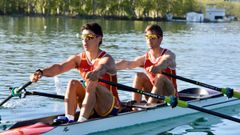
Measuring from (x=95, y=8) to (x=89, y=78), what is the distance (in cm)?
12035

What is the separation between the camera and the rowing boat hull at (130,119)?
914 centimetres

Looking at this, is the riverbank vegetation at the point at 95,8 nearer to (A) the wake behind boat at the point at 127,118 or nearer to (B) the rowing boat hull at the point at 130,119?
(A) the wake behind boat at the point at 127,118

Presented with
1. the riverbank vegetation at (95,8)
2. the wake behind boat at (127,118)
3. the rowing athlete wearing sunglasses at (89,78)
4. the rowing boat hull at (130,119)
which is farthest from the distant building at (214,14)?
the rowing athlete wearing sunglasses at (89,78)

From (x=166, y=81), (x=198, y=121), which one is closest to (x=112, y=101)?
(x=166, y=81)

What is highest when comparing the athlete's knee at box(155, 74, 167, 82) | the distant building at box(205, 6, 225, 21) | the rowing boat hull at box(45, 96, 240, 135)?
the athlete's knee at box(155, 74, 167, 82)

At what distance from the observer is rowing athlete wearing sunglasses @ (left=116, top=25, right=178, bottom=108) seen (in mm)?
11289

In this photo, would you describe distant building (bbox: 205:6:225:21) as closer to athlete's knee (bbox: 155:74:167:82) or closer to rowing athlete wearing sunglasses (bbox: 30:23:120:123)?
athlete's knee (bbox: 155:74:167:82)

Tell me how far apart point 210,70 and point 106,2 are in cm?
10804

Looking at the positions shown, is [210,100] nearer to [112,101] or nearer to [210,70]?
[112,101]

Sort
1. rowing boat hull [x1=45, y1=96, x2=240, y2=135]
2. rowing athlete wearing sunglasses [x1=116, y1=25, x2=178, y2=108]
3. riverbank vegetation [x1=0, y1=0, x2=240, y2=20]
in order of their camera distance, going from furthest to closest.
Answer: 1. riverbank vegetation [x1=0, y1=0, x2=240, y2=20]
2. rowing athlete wearing sunglasses [x1=116, y1=25, x2=178, y2=108]
3. rowing boat hull [x1=45, y1=96, x2=240, y2=135]

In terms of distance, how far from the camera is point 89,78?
905cm

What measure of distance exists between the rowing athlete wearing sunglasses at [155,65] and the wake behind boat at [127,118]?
411mm

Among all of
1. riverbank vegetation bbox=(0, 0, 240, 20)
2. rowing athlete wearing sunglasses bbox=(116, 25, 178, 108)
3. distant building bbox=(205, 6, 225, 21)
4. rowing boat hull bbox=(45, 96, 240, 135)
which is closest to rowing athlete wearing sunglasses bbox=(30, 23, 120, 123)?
rowing boat hull bbox=(45, 96, 240, 135)

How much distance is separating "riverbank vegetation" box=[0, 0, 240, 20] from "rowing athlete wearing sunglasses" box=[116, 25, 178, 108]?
10575 centimetres
